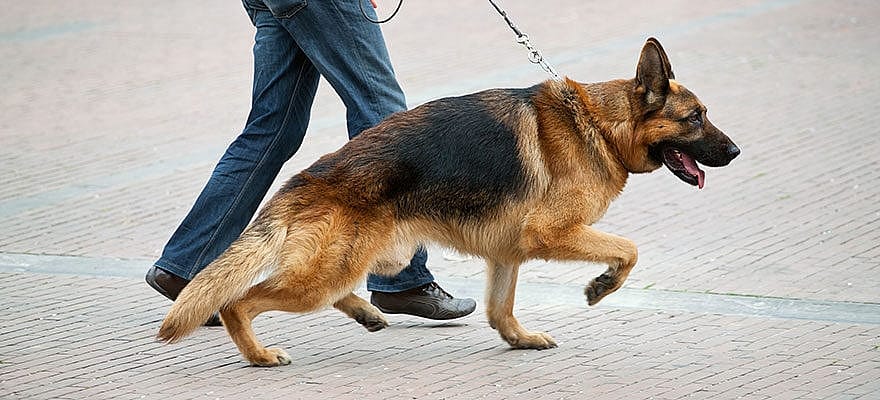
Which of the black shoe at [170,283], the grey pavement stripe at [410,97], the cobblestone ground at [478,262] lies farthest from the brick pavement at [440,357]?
the grey pavement stripe at [410,97]

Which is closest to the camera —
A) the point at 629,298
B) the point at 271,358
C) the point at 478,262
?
the point at 271,358

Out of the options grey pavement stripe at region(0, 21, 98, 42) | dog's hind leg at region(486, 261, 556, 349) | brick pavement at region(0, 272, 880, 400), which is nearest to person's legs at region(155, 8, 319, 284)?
brick pavement at region(0, 272, 880, 400)

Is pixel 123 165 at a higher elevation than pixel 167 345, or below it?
below

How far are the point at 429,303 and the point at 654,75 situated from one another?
146 centimetres

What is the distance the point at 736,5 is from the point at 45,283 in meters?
11.1

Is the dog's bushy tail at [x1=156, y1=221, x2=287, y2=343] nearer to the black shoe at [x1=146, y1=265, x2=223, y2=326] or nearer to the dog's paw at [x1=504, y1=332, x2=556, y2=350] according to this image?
the black shoe at [x1=146, y1=265, x2=223, y2=326]

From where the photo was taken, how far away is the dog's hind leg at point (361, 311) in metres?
5.67

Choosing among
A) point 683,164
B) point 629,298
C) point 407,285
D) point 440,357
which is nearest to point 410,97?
point 629,298

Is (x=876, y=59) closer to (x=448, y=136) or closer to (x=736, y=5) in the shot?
(x=736, y=5)

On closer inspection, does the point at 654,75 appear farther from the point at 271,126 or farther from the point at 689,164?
the point at 271,126

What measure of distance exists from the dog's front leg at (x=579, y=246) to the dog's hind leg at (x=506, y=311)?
0.37m

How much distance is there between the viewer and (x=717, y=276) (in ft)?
21.3

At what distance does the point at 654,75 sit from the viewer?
5.10 meters

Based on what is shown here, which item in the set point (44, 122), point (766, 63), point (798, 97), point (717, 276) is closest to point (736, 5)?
point (766, 63)
